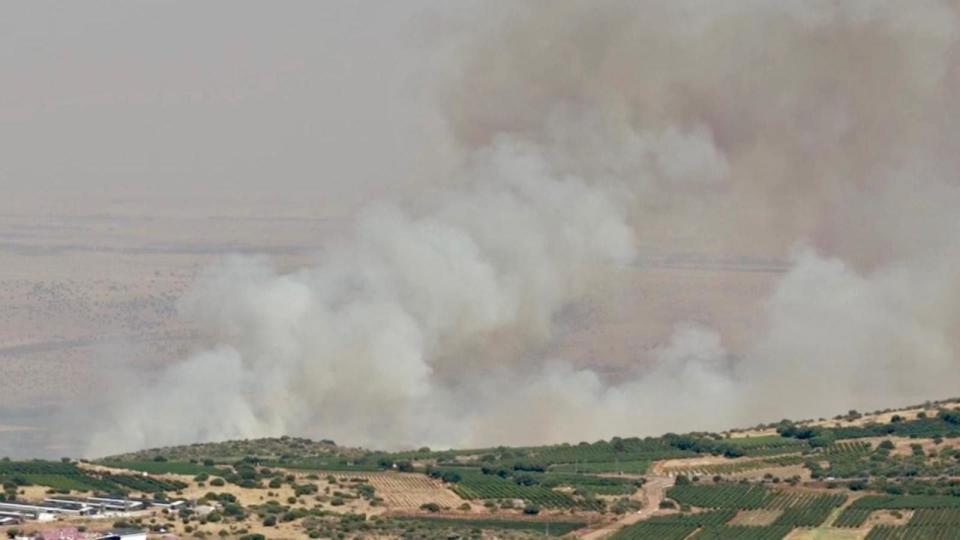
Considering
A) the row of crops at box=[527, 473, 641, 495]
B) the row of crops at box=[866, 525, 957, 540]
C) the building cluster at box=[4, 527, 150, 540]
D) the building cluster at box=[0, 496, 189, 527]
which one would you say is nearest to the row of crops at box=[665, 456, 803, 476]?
the row of crops at box=[527, 473, 641, 495]

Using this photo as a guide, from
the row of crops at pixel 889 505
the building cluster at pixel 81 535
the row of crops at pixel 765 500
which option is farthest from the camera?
the row of crops at pixel 765 500

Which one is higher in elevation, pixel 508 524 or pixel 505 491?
pixel 505 491

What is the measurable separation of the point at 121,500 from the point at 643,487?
2430cm

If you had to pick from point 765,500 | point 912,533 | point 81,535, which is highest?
point 765,500

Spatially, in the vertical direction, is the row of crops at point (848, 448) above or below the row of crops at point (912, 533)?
above

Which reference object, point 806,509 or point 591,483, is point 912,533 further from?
point 591,483

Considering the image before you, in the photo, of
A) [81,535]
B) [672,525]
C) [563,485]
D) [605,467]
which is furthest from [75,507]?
[605,467]

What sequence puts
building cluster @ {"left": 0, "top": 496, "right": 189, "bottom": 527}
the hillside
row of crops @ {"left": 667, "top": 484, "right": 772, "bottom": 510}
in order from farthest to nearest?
row of crops @ {"left": 667, "top": 484, "right": 772, "bottom": 510} → the hillside → building cluster @ {"left": 0, "top": 496, "right": 189, "bottom": 527}

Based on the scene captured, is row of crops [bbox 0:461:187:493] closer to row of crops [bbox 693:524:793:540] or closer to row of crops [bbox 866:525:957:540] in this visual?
row of crops [bbox 693:524:793:540]

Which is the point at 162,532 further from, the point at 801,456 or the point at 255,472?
the point at 801,456

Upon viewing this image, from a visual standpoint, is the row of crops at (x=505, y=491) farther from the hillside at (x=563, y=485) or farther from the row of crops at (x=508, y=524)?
the row of crops at (x=508, y=524)

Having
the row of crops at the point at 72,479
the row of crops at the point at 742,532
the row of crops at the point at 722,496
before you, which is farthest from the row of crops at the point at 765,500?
the row of crops at the point at 72,479

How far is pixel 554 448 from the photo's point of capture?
122 meters

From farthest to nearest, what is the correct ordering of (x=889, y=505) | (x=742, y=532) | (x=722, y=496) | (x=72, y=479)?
(x=722, y=496), (x=889, y=505), (x=72, y=479), (x=742, y=532)
